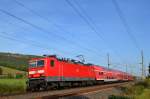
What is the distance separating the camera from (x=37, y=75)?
30438 millimetres

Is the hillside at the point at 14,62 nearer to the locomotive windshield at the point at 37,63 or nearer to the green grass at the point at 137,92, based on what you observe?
the locomotive windshield at the point at 37,63

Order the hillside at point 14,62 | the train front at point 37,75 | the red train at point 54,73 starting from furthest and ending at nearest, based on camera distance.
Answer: the hillside at point 14,62 → the red train at point 54,73 → the train front at point 37,75

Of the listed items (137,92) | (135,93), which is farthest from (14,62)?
(135,93)

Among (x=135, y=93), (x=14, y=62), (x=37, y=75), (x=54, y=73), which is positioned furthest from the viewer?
(x=14, y=62)

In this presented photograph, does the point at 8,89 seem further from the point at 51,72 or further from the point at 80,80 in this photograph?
the point at 80,80

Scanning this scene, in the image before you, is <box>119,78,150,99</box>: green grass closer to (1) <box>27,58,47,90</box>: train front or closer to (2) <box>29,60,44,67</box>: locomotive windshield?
(1) <box>27,58,47,90</box>: train front

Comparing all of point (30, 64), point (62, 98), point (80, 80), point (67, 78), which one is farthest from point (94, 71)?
point (62, 98)

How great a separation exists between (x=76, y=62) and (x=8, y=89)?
10931 mm

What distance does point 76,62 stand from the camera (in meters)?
39.1

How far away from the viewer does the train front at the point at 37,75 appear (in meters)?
29.7

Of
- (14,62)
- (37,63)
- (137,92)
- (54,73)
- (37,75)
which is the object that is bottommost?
(137,92)

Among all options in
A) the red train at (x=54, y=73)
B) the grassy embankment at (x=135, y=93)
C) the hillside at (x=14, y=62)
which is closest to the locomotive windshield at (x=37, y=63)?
the red train at (x=54, y=73)

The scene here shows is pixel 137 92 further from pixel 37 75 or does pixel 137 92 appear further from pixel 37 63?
pixel 37 63

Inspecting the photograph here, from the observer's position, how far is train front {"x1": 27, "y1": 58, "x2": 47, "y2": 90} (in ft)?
97.5
